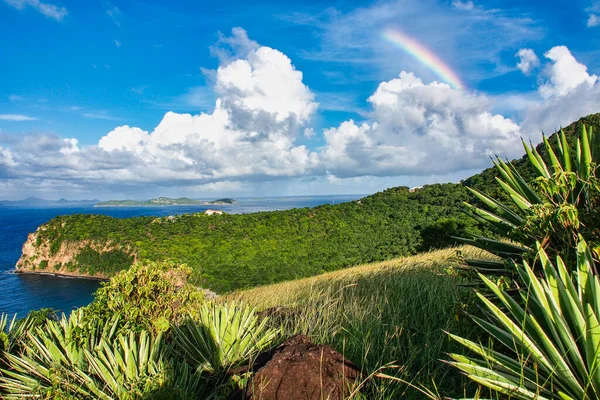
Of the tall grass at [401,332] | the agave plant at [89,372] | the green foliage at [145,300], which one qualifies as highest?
the green foliage at [145,300]

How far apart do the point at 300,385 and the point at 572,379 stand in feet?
4.99

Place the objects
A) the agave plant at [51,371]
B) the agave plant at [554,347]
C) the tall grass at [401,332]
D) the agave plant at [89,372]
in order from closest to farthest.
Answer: the agave plant at [554,347], the agave plant at [89,372], the agave plant at [51,371], the tall grass at [401,332]

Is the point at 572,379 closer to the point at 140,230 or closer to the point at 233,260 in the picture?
the point at 233,260

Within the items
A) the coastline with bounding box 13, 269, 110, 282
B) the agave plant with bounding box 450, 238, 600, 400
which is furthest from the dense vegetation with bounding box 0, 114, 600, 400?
the coastline with bounding box 13, 269, 110, 282

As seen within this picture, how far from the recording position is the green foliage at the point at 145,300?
370 cm

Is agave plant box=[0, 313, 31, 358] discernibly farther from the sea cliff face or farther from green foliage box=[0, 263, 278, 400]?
the sea cliff face

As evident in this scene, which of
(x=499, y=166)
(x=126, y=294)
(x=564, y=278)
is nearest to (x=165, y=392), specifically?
(x=126, y=294)

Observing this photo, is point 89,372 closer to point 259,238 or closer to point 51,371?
point 51,371

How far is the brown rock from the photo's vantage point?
2.40 metres

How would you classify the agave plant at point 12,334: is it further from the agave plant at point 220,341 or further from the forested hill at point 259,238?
the forested hill at point 259,238

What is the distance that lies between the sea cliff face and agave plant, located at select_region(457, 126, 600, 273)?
3455cm

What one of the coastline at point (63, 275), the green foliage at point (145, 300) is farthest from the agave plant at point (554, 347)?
the coastline at point (63, 275)

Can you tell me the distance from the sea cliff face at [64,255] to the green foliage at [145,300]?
32260 mm

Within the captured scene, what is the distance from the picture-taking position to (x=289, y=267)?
28234mm
